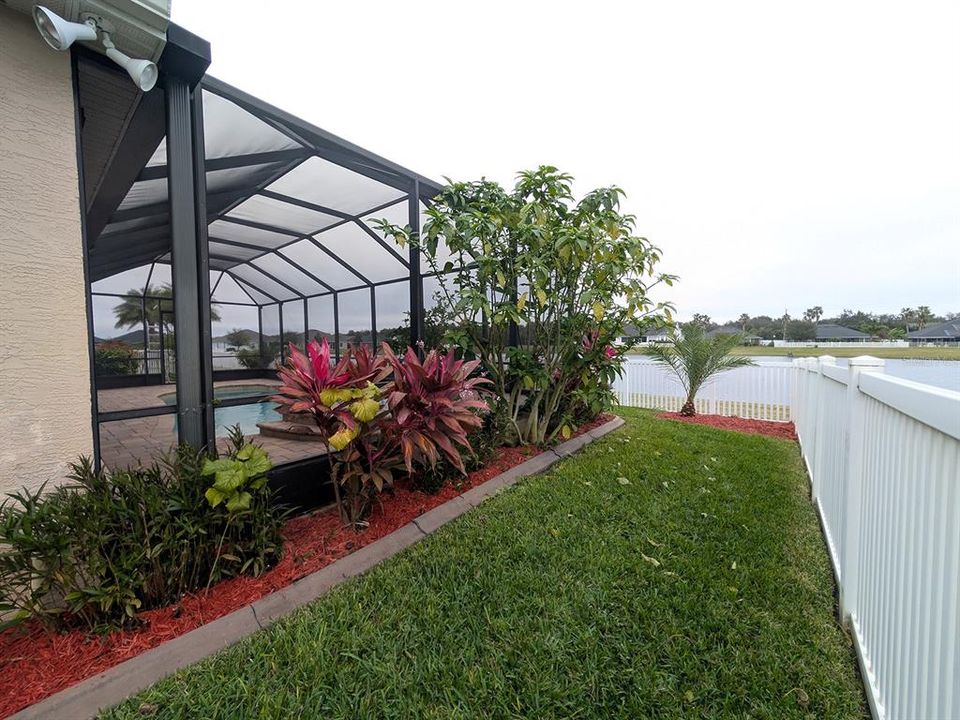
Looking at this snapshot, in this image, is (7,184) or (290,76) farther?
(290,76)

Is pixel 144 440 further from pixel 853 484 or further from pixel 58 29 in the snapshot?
pixel 853 484

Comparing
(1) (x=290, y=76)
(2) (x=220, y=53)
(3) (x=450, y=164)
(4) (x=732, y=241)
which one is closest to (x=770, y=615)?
(2) (x=220, y=53)

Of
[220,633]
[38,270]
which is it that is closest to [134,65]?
[38,270]

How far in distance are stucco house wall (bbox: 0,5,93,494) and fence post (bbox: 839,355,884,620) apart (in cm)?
397

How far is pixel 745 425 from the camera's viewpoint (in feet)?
20.4

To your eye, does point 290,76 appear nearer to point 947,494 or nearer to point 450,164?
point 450,164

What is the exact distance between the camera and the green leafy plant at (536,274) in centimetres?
366

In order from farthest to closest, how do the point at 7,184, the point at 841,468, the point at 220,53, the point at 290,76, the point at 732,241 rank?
1. the point at 732,241
2. the point at 290,76
3. the point at 220,53
4. the point at 841,468
5. the point at 7,184

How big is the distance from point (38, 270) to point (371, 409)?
1.84 m

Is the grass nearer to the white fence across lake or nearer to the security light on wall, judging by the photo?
the white fence across lake

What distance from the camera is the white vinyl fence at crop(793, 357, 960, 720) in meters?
0.89

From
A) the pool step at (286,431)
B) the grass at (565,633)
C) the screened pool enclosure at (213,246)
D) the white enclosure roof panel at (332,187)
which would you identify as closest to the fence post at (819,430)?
the grass at (565,633)

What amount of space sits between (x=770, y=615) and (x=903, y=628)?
0.92 metres

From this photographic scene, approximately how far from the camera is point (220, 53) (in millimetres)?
2535
